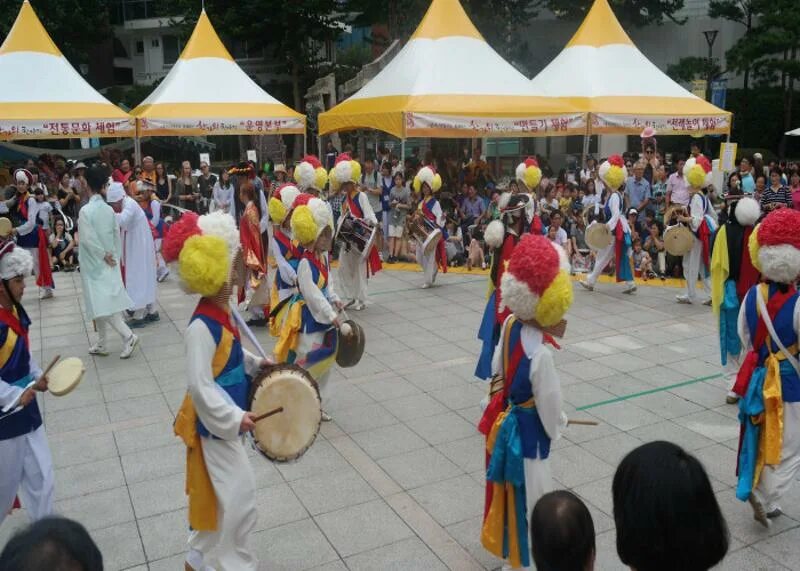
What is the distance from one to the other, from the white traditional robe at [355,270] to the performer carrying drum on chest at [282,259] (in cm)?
202

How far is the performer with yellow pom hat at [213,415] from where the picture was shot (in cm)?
350

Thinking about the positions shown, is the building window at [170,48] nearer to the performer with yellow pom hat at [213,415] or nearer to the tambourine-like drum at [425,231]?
the tambourine-like drum at [425,231]

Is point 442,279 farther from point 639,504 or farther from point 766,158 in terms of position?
point 766,158

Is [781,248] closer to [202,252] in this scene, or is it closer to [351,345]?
[351,345]

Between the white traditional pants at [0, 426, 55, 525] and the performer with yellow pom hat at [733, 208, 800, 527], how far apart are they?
3.95 metres

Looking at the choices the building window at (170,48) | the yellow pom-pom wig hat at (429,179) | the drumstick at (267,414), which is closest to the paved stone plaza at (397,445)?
the drumstick at (267,414)

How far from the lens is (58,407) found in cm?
662

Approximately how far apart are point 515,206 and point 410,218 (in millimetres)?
4469

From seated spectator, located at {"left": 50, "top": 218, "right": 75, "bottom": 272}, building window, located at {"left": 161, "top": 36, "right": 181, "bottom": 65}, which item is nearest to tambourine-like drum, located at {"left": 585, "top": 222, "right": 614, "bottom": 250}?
seated spectator, located at {"left": 50, "top": 218, "right": 75, "bottom": 272}

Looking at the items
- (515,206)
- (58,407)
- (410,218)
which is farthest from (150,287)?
(515,206)

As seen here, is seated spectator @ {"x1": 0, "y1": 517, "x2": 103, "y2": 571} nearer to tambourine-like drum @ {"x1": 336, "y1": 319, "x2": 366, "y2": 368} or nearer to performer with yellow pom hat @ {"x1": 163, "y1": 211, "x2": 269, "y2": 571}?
performer with yellow pom hat @ {"x1": 163, "y1": 211, "x2": 269, "y2": 571}

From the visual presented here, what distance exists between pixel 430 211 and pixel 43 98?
7521 mm

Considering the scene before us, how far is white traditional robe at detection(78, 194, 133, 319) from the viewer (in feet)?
25.3

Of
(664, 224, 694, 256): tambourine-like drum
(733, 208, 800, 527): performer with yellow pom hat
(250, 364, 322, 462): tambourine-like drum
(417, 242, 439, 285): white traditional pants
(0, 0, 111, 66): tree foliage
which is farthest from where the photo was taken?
(0, 0, 111, 66): tree foliage
